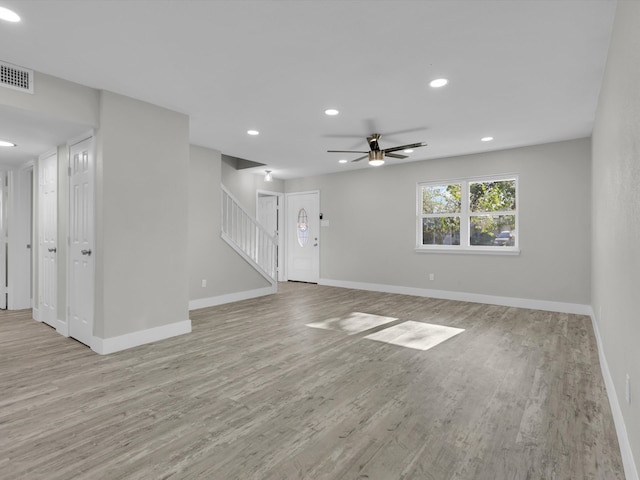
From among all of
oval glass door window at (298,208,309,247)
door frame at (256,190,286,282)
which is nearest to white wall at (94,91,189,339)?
oval glass door window at (298,208,309,247)

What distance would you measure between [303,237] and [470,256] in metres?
4.02

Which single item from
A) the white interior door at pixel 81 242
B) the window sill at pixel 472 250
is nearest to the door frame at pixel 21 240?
the white interior door at pixel 81 242

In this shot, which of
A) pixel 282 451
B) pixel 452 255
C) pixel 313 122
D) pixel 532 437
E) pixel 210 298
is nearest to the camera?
pixel 282 451

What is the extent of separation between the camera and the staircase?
21.6 feet

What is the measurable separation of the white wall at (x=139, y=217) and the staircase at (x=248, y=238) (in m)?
2.08

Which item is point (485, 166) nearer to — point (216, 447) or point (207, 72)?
point (207, 72)

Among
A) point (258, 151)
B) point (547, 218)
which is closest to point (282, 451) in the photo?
point (258, 151)

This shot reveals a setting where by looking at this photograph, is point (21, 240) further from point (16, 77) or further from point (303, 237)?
point (303, 237)

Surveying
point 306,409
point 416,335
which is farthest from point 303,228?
point 306,409

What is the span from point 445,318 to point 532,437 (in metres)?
2.99

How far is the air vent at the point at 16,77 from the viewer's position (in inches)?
116

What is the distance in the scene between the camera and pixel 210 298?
5953 millimetres

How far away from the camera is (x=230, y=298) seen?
248 inches

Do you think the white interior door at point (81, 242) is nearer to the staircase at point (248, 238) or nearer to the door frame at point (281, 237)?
the staircase at point (248, 238)
